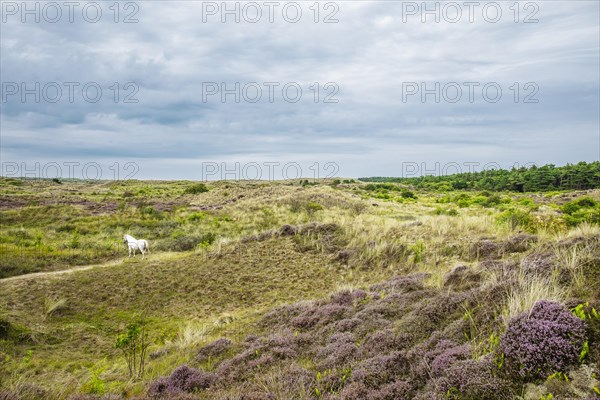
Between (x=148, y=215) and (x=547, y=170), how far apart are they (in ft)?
241

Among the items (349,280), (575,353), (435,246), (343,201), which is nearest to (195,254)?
(349,280)

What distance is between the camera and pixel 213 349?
7.50 metres

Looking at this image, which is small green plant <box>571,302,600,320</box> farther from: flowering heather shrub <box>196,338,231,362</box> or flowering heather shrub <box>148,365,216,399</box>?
flowering heather shrub <box>196,338,231,362</box>

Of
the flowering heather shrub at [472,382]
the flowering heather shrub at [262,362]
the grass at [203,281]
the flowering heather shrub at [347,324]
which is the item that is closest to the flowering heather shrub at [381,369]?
the flowering heather shrub at [472,382]

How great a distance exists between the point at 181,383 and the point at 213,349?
5.02 feet

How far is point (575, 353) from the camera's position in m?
3.78

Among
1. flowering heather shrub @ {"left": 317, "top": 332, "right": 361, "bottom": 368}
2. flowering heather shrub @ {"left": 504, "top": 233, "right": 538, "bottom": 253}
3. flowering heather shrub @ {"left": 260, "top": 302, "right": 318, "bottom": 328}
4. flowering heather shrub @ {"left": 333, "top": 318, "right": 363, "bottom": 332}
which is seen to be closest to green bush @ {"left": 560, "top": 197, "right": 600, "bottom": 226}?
flowering heather shrub @ {"left": 504, "top": 233, "right": 538, "bottom": 253}

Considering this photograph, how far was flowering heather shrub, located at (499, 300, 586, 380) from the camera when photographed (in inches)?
150

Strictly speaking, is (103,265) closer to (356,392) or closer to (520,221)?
(356,392)

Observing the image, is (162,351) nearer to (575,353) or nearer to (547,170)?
(575,353)

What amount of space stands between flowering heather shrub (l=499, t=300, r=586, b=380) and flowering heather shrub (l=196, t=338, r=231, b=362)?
5.37m

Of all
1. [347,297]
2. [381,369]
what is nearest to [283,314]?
[347,297]

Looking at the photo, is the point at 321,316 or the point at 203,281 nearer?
the point at 321,316

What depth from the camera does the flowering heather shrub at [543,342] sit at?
3803mm
